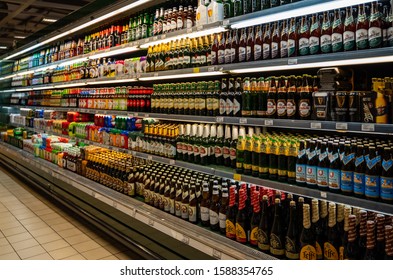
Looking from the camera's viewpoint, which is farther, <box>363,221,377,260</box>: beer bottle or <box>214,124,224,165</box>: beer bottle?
<box>214,124,224,165</box>: beer bottle

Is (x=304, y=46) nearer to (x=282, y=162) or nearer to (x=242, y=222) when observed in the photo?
(x=282, y=162)

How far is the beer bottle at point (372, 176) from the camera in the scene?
1680mm

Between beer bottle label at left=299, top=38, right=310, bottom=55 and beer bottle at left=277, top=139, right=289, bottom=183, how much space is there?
592 millimetres

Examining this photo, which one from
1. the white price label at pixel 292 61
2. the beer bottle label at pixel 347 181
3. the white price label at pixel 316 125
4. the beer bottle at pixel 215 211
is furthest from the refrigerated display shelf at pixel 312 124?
the beer bottle at pixel 215 211

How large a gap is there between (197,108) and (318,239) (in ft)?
4.69

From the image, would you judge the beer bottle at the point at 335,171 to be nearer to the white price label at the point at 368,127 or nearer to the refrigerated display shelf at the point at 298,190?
the refrigerated display shelf at the point at 298,190

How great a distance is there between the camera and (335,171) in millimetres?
1822

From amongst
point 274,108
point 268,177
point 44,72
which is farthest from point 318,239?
point 44,72

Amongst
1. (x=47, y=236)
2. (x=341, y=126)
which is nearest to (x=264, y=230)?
(x=341, y=126)

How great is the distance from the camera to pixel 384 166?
1.68 metres

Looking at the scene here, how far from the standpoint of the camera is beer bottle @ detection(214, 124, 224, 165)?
2.65m

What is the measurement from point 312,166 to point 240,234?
704 millimetres

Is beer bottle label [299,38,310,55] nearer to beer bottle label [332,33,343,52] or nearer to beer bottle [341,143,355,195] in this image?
beer bottle label [332,33,343,52]

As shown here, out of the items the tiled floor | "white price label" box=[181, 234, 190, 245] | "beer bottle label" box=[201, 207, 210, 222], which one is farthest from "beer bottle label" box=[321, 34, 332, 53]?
the tiled floor
